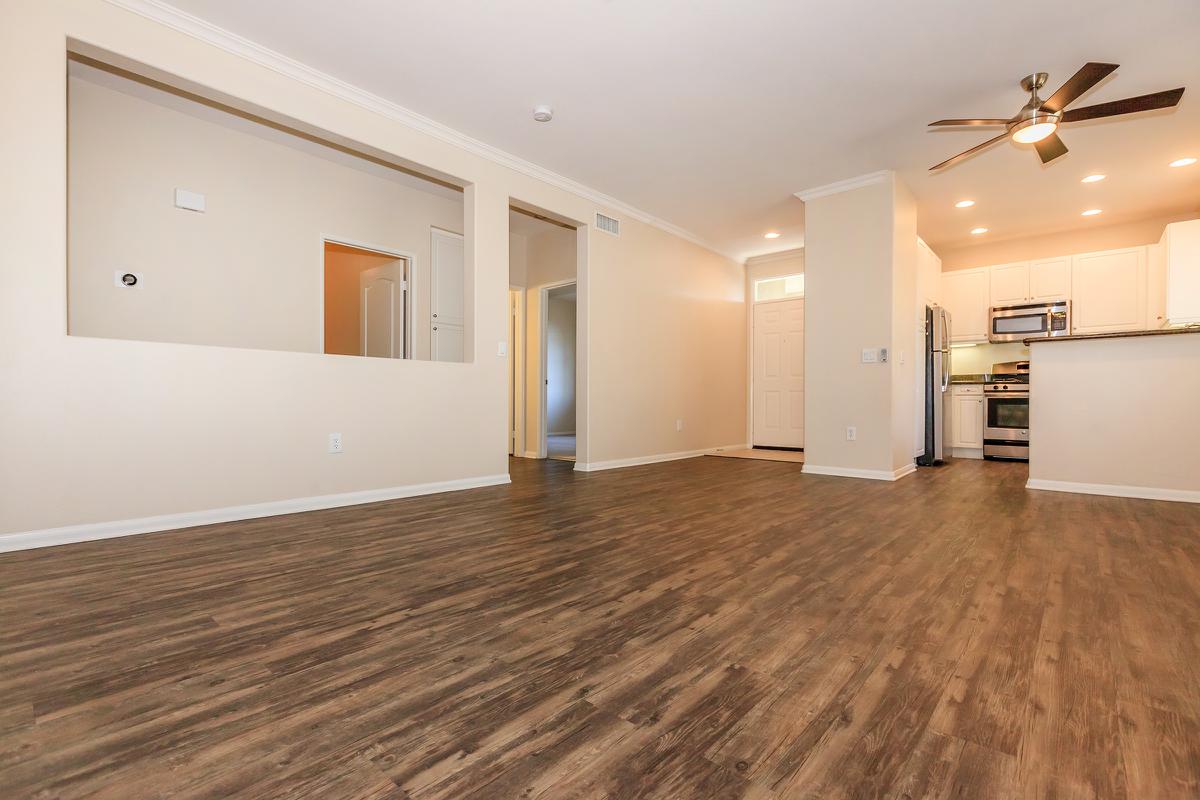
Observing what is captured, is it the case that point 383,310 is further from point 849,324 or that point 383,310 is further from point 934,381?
point 934,381

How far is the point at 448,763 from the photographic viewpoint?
1015 millimetres

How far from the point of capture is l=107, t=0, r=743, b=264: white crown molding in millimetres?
2795

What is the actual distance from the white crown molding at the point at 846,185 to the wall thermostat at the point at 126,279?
556 cm

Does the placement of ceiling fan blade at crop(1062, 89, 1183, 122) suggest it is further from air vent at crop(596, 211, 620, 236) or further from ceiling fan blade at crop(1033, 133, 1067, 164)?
air vent at crop(596, 211, 620, 236)

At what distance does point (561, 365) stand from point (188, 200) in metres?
8.17

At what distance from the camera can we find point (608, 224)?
5488 millimetres

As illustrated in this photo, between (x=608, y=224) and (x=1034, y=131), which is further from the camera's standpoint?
(x=608, y=224)

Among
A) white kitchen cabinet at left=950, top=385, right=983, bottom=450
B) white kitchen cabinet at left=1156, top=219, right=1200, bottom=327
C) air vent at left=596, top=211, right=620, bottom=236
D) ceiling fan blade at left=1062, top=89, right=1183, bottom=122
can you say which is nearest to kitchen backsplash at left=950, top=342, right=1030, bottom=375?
white kitchen cabinet at left=950, top=385, right=983, bottom=450

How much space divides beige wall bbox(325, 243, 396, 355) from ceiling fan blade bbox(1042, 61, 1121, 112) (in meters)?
5.53

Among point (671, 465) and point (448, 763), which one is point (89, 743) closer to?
point (448, 763)

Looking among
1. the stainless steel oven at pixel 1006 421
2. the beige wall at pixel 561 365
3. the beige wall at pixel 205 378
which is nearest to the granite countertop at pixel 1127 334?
the stainless steel oven at pixel 1006 421

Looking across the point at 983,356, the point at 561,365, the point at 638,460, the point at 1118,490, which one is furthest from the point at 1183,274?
the point at 561,365

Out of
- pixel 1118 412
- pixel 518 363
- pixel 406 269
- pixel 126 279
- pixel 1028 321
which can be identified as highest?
pixel 406 269

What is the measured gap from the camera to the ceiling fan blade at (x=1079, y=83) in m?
2.69
